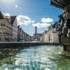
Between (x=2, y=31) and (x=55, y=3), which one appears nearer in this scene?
(x=55, y=3)

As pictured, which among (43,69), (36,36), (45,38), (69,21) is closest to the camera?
(43,69)

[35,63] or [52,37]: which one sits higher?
[52,37]

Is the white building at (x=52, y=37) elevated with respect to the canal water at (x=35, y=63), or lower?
elevated

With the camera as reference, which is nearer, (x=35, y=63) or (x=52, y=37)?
(x=35, y=63)

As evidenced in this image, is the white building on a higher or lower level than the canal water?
higher

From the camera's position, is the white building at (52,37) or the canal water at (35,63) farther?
the white building at (52,37)

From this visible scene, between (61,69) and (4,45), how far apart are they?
27.5 metres

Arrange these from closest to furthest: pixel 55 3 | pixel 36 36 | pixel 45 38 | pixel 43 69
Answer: pixel 43 69 < pixel 55 3 < pixel 45 38 < pixel 36 36

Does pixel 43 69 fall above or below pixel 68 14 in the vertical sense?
below

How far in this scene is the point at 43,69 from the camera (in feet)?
49.3

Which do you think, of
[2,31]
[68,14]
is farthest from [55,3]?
[2,31]

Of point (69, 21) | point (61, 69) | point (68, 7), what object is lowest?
point (61, 69)

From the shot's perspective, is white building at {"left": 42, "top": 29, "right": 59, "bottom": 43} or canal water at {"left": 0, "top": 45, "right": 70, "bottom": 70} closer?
canal water at {"left": 0, "top": 45, "right": 70, "bottom": 70}

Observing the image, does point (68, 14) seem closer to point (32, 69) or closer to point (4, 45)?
point (4, 45)
